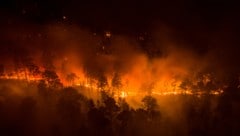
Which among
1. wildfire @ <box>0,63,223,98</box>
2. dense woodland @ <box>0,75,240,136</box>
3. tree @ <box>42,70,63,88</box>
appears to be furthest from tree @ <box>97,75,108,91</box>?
tree @ <box>42,70,63,88</box>

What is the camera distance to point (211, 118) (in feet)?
53.9

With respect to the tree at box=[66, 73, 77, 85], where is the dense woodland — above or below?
below

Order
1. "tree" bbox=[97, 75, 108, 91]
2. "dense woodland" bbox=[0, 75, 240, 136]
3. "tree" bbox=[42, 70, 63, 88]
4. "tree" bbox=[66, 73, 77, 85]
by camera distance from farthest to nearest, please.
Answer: "tree" bbox=[66, 73, 77, 85], "tree" bbox=[97, 75, 108, 91], "tree" bbox=[42, 70, 63, 88], "dense woodland" bbox=[0, 75, 240, 136]

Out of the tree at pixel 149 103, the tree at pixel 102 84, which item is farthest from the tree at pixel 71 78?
the tree at pixel 149 103

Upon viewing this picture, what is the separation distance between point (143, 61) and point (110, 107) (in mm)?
4819

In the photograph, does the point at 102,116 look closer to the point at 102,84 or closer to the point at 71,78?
the point at 102,84

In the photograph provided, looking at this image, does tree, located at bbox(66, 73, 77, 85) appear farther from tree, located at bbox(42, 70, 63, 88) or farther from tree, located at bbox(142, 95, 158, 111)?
tree, located at bbox(142, 95, 158, 111)

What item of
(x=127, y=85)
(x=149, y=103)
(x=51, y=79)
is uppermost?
(x=51, y=79)

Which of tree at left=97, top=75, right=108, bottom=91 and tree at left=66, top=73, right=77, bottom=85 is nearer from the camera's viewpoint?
tree at left=97, top=75, right=108, bottom=91

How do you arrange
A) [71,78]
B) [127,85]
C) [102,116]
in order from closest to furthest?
[102,116], [127,85], [71,78]

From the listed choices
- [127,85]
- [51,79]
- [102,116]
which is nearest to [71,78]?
[51,79]

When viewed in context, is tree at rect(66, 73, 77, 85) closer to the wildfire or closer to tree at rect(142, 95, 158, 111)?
the wildfire

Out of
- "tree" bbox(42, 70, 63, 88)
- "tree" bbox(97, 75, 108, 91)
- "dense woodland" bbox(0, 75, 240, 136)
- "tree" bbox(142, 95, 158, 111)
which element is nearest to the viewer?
"dense woodland" bbox(0, 75, 240, 136)

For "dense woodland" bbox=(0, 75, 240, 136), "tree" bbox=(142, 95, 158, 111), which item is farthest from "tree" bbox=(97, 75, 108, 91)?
"tree" bbox=(142, 95, 158, 111)
